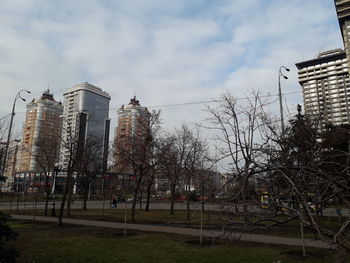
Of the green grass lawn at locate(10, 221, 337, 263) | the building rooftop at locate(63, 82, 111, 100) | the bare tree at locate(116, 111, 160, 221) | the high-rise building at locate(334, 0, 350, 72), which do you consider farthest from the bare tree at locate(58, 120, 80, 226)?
the high-rise building at locate(334, 0, 350, 72)

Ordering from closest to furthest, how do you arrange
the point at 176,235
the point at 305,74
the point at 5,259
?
the point at 5,259, the point at 176,235, the point at 305,74

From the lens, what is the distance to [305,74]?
46.9 meters

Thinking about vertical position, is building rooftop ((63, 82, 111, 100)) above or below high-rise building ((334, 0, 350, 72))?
below

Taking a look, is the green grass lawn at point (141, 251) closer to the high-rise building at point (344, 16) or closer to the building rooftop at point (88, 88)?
the building rooftop at point (88, 88)

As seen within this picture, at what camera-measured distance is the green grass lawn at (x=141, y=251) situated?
29.0ft

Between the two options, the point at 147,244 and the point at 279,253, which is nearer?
the point at 279,253

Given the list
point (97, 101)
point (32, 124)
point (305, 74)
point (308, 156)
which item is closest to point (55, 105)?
point (32, 124)

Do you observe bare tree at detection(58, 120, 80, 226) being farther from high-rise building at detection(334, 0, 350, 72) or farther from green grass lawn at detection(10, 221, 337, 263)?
high-rise building at detection(334, 0, 350, 72)

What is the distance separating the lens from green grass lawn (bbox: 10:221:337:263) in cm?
A: 883

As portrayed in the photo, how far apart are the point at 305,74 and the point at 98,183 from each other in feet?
232

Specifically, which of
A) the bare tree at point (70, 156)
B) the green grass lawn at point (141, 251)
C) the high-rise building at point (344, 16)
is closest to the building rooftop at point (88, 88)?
the bare tree at point (70, 156)

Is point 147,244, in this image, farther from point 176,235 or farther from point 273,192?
point 273,192

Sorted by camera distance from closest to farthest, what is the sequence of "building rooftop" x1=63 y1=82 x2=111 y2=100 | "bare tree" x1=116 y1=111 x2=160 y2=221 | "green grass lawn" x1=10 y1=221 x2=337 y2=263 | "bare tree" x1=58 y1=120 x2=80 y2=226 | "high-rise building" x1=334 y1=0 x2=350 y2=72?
"green grass lawn" x1=10 y1=221 x2=337 y2=263
"bare tree" x1=58 y1=120 x2=80 y2=226
"bare tree" x1=116 y1=111 x2=160 y2=221
"building rooftop" x1=63 y1=82 x2=111 y2=100
"high-rise building" x1=334 y1=0 x2=350 y2=72

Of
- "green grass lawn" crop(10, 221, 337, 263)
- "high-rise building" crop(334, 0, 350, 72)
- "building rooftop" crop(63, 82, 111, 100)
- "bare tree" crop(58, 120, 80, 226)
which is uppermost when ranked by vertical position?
"high-rise building" crop(334, 0, 350, 72)
